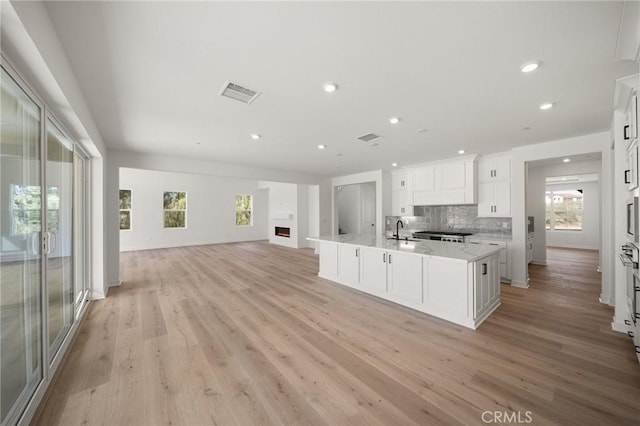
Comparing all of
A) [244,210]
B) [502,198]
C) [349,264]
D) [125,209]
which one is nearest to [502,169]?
[502,198]

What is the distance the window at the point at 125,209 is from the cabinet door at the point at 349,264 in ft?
26.4

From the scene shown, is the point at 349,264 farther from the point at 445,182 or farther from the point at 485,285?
the point at 445,182

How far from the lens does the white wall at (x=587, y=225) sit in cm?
781

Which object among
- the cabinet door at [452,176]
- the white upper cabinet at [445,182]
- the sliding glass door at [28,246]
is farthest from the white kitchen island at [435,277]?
the sliding glass door at [28,246]

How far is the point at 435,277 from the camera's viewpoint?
305 cm

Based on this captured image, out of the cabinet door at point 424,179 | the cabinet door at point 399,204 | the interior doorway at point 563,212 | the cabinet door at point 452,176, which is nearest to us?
the cabinet door at point 452,176

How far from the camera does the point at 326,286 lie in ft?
14.3

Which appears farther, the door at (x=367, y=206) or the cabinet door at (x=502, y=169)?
the door at (x=367, y=206)

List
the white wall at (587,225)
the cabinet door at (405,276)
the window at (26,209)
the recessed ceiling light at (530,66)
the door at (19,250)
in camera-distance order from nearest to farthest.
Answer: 1. the door at (19,250)
2. the window at (26,209)
3. the recessed ceiling light at (530,66)
4. the cabinet door at (405,276)
5. the white wall at (587,225)

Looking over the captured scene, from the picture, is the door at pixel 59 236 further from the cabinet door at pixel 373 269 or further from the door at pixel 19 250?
the cabinet door at pixel 373 269

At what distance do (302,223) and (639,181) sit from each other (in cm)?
806

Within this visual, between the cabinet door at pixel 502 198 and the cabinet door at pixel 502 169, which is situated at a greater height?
the cabinet door at pixel 502 169

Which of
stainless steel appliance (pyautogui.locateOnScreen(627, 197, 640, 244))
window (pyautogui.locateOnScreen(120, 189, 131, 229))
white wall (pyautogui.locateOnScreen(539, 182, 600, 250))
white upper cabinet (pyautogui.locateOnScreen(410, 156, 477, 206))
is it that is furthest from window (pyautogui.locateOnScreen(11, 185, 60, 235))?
white wall (pyautogui.locateOnScreen(539, 182, 600, 250))

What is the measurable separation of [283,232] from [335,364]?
8.05m
